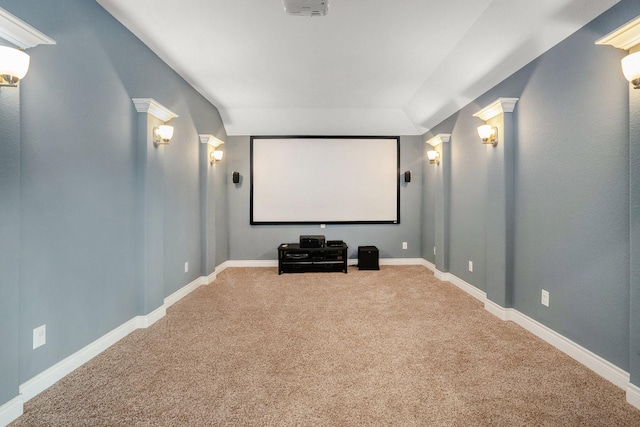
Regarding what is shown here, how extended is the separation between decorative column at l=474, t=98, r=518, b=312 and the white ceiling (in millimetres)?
432

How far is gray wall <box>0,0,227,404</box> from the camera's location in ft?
5.65

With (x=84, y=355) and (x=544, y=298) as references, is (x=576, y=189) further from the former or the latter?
(x=84, y=355)

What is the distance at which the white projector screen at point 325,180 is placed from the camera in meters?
5.35

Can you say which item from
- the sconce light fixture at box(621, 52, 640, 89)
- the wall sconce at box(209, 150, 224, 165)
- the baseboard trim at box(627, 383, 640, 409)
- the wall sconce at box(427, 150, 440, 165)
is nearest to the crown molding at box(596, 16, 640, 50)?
the sconce light fixture at box(621, 52, 640, 89)

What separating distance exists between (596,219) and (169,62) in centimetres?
433

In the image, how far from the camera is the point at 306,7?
7.03ft

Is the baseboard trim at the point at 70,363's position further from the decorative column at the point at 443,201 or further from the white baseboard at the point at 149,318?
the decorative column at the point at 443,201

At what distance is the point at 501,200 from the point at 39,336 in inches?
159

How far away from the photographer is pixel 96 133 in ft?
7.50

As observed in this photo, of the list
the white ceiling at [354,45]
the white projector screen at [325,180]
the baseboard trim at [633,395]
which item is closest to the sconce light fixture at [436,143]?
the white ceiling at [354,45]

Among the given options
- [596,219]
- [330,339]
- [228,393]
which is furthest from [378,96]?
[228,393]

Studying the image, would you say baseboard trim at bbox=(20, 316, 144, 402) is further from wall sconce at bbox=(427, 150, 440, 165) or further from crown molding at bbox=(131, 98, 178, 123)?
wall sconce at bbox=(427, 150, 440, 165)

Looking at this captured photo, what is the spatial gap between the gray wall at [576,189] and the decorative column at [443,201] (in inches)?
49.4

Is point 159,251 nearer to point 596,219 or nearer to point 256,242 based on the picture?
point 256,242
